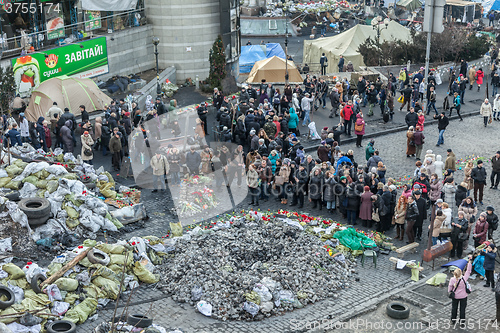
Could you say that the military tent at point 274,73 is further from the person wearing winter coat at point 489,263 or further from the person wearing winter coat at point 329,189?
the person wearing winter coat at point 489,263

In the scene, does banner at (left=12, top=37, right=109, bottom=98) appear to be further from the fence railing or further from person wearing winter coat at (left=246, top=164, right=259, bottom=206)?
person wearing winter coat at (left=246, top=164, right=259, bottom=206)

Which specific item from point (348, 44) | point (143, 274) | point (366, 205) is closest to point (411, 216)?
point (366, 205)

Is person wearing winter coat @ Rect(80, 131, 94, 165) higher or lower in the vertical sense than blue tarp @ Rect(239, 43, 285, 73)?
lower

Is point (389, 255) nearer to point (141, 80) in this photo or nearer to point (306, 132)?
point (306, 132)

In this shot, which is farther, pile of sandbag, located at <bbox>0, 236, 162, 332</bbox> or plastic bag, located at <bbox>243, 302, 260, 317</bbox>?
plastic bag, located at <bbox>243, 302, 260, 317</bbox>

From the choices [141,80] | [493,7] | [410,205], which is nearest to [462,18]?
[493,7]

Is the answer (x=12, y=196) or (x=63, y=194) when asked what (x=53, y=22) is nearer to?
(x=12, y=196)

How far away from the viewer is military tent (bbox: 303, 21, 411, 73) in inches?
1602

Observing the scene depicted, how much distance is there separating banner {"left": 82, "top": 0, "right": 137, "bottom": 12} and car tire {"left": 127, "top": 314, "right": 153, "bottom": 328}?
24356mm

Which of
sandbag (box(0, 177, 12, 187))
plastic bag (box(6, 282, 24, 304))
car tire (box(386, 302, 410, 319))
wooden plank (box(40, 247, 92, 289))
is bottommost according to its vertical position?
car tire (box(386, 302, 410, 319))

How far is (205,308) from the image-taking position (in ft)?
49.7

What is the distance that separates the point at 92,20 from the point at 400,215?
22.1m

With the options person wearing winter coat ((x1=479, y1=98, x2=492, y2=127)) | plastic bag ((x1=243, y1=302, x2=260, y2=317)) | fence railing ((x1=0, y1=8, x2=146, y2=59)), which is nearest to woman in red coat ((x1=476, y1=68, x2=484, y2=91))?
person wearing winter coat ((x1=479, y1=98, x2=492, y2=127))

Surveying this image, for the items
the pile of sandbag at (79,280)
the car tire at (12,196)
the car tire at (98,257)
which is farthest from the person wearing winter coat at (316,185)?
the car tire at (12,196)
